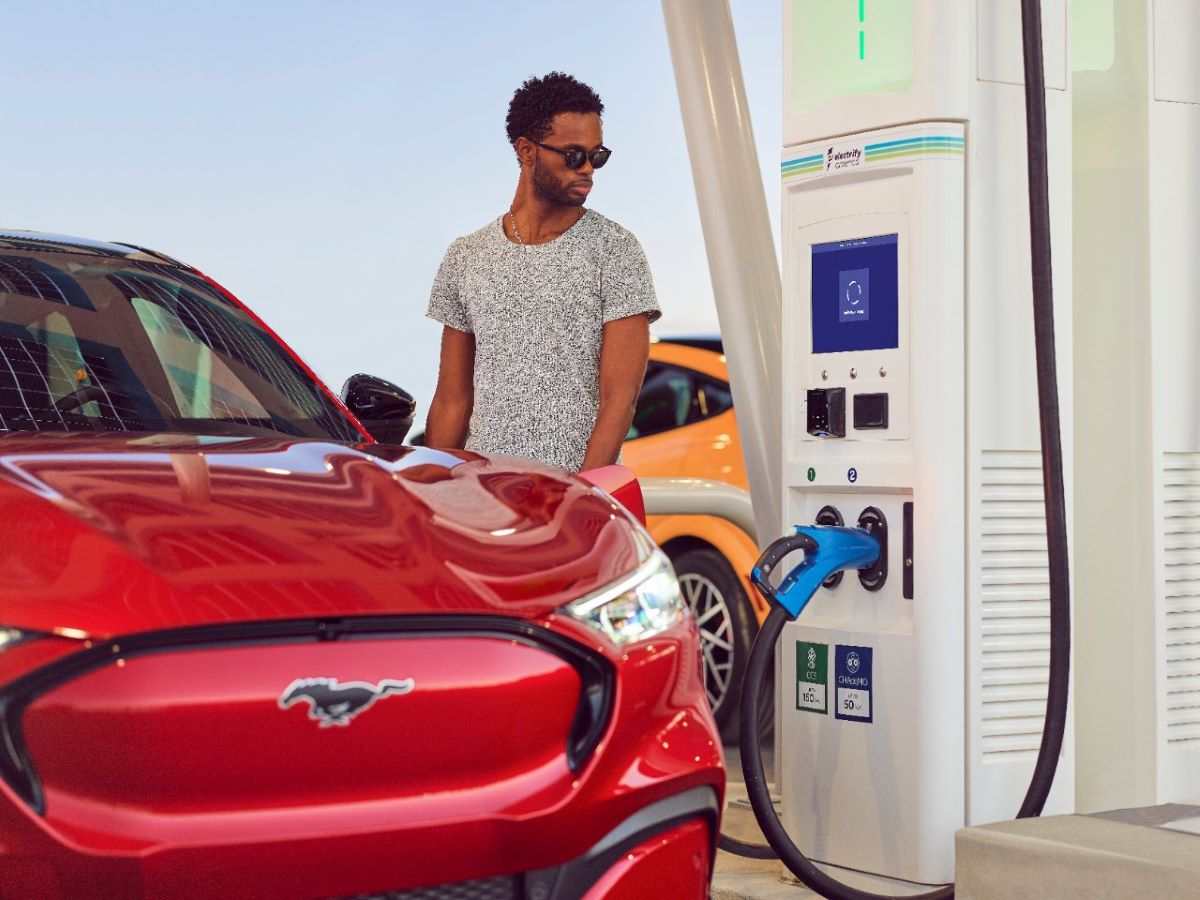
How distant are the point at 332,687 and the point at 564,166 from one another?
2.35 meters

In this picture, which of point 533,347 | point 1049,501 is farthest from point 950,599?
point 533,347

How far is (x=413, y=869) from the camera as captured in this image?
218cm

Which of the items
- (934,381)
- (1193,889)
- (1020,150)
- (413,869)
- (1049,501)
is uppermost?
(1020,150)

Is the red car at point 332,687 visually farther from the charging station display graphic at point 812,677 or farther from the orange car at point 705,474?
the orange car at point 705,474

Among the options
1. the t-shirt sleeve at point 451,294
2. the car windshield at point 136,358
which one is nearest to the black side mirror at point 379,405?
the car windshield at point 136,358

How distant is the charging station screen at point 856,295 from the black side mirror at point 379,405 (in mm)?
1041

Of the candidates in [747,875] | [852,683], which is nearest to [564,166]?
[852,683]

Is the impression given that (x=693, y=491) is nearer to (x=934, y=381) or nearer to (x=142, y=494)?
(x=934, y=381)

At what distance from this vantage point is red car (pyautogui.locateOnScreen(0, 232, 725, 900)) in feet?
6.75

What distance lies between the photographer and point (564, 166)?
4273 mm

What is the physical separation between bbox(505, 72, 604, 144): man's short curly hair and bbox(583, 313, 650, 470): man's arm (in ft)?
1.80

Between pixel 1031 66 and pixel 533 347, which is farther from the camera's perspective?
pixel 533 347

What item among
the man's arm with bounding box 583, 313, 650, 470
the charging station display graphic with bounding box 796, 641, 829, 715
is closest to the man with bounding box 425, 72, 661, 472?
the man's arm with bounding box 583, 313, 650, 470

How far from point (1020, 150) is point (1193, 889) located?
66.5 inches
